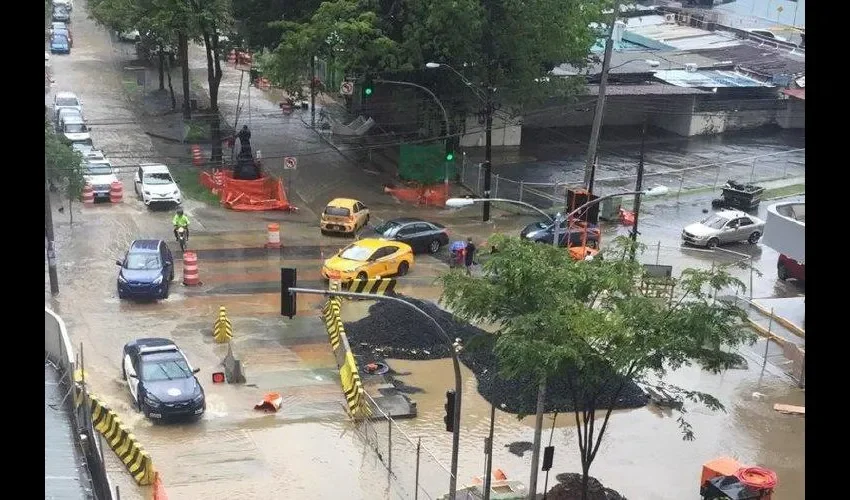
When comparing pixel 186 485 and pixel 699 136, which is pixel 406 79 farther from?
pixel 186 485

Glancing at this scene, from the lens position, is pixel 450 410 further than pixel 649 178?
No

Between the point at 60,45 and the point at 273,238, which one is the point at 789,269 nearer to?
the point at 273,238

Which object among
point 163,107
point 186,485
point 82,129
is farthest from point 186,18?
point 186,485

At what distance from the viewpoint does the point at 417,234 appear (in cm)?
3903

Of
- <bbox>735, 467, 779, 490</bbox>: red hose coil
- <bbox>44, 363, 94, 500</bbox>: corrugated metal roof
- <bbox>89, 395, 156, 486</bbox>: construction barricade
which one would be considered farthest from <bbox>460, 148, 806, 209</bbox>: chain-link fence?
<bbox>44, 363, 94, 500</bbox>: corrugated metal roof

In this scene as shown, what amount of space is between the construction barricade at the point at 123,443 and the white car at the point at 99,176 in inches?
807

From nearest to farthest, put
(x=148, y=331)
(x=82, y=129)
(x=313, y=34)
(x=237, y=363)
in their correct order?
(x=237, y=363) < (x=148, y=331) < (x=313, y=34) < (x=82, y=129)

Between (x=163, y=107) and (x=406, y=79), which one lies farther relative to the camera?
(x=163, y=107)

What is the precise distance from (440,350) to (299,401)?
4.84m

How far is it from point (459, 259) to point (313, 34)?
41.2 feet

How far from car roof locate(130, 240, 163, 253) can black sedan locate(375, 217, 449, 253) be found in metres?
8.01

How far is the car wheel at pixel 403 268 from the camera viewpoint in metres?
36.2

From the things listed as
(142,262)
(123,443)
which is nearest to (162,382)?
(123,443)

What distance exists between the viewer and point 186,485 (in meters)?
22.0
